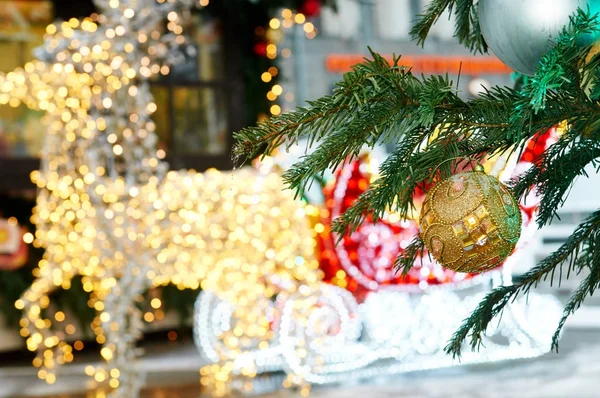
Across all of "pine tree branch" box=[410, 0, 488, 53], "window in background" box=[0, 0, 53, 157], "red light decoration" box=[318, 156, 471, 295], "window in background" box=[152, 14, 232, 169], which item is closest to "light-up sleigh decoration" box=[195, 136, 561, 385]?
"red light decoration" box=[318, 156, 471, 295]

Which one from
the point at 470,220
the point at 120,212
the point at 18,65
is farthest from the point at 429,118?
the point at 18,65

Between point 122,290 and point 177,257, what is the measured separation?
32cm

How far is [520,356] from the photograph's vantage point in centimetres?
465

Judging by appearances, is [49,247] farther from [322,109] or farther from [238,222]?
[322,109]

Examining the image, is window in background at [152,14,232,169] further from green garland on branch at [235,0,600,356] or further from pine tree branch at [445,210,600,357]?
green garland on branch at [235,0,600,356]

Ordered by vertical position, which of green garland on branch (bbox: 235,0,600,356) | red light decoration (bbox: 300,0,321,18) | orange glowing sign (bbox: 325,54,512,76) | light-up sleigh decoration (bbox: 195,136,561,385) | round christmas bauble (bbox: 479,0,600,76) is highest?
orange glowing sign (bbox: 325,54,512,76)

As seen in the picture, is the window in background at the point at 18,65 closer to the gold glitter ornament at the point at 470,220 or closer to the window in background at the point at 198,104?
the window in background at the point at 198,104

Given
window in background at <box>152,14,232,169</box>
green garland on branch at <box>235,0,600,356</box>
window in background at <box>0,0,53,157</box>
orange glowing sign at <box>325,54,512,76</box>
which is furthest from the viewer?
orange glowing sign at <box>325,54,512,76</box>

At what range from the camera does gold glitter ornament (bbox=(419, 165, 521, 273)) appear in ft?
3.98

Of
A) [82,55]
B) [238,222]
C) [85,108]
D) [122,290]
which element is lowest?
[122,290]

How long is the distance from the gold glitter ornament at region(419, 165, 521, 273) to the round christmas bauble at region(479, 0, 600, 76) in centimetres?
23

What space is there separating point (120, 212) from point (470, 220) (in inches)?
125

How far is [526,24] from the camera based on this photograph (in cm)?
132

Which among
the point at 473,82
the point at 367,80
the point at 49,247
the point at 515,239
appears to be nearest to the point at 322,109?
the point at 367,80
